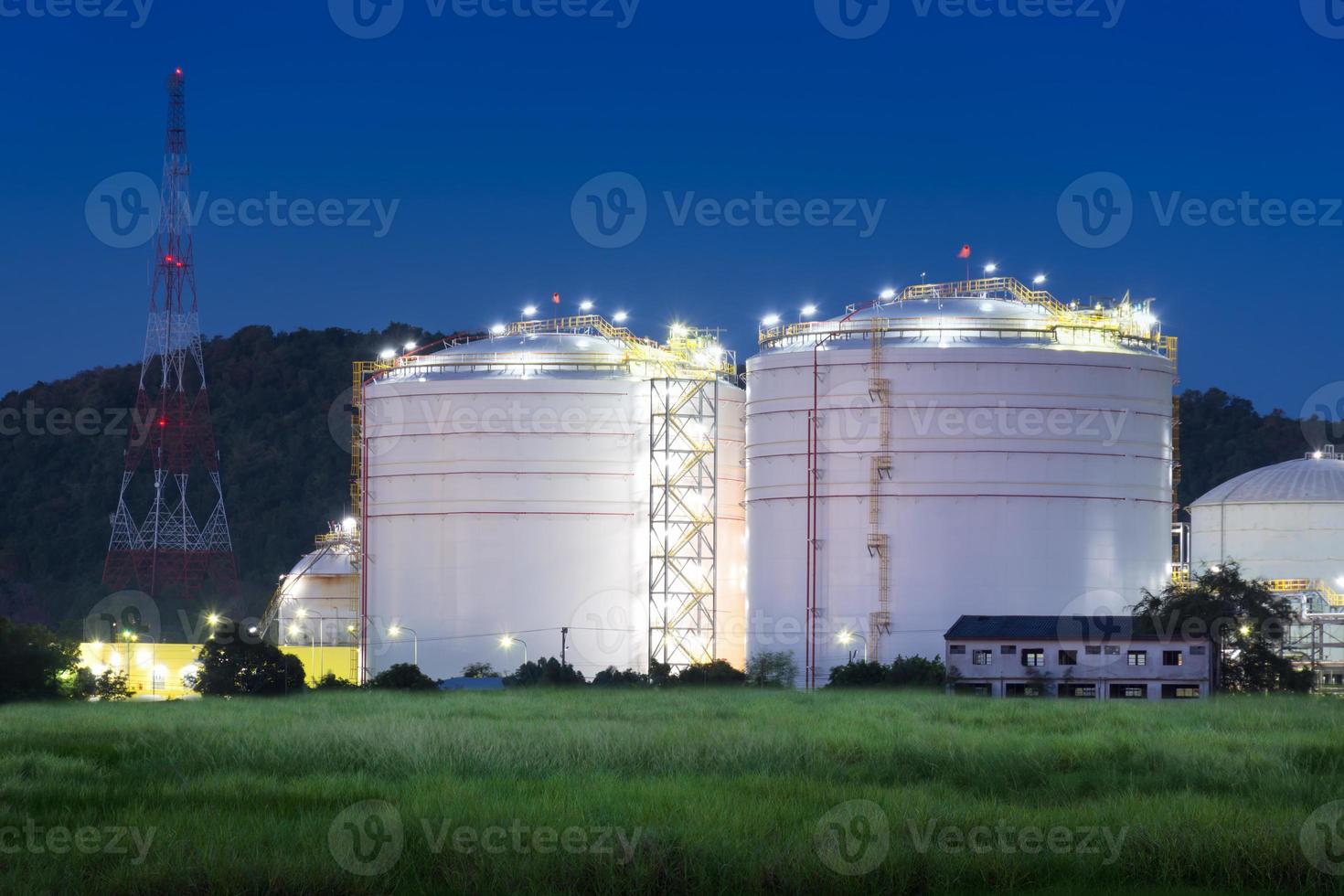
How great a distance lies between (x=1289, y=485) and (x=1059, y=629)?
17683 mm

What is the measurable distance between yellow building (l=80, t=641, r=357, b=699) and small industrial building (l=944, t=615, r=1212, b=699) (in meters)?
29.0

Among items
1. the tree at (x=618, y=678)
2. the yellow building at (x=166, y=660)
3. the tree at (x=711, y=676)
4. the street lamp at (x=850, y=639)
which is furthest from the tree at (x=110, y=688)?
the street lamp at (x=850, y=639)

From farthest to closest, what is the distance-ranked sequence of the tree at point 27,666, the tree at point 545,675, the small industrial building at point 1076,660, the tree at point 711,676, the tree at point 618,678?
the tree at point 545,675
the tree at point 618,678
the tree at point 711,676
the small industrial building at point 1076,660
the tree at point 27,666

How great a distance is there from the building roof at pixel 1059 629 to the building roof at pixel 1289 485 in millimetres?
14151

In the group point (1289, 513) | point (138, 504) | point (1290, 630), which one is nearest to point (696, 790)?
point (1290, 630)

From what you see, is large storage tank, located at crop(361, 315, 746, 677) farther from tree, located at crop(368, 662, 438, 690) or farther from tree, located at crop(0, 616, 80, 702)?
tree, located at crop(0, 616, 80, 702)

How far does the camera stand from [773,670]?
7025 centimetres

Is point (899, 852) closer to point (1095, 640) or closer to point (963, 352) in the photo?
point (1095, 640)

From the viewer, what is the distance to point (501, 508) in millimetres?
76750

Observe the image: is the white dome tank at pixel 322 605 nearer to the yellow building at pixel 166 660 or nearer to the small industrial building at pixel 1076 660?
the yellow building at pixel 166 660

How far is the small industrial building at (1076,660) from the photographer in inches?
2502

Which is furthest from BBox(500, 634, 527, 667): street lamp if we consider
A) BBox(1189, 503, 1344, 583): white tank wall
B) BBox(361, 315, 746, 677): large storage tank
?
BBox(1189, 503, 1344, 583): white tank wall

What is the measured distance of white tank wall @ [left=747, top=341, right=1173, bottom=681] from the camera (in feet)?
226

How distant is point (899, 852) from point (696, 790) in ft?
18.3
